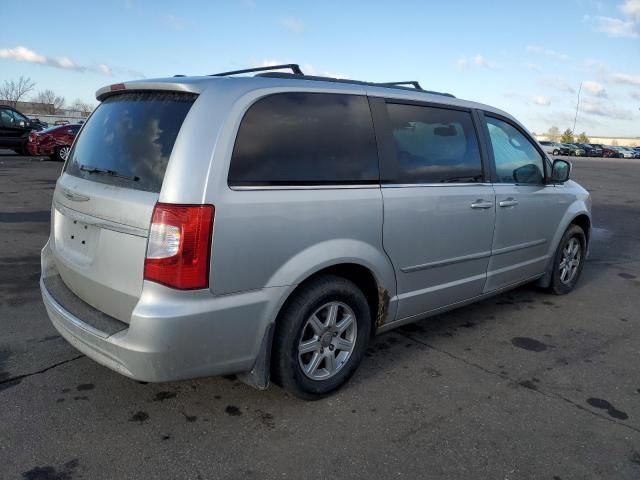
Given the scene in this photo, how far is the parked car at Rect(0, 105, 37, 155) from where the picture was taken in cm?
1967

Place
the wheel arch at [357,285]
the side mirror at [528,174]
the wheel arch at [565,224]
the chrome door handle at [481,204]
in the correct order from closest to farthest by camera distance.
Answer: the wheel arch at [357,285] → the chrome door handle at [481,204] → the side mirror at [528,174] → the wheel arch at [565,224]

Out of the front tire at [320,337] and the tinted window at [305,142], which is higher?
the tinted window at [305,142]

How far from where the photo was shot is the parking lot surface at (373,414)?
8.36ft

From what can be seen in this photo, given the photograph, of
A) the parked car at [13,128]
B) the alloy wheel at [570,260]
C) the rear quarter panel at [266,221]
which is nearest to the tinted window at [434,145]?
the rear quarter panel at [266,221]

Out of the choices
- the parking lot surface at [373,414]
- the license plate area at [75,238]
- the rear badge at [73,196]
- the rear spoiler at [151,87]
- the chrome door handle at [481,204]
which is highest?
the rear spoiler at [151,87]

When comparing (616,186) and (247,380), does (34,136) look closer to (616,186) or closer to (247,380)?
(247,380)

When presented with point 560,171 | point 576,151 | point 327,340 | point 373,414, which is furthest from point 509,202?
point 576,151

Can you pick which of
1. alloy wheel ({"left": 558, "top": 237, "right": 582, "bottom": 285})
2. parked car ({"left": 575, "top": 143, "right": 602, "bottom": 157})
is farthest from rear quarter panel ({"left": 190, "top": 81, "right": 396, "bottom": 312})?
parked car ({"left": 575, "top": 143, "right": 602, "bottom": 157})

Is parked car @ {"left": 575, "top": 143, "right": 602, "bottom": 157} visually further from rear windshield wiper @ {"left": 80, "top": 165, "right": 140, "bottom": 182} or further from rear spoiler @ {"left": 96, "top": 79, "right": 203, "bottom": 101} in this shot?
rear windshield wiper @ {"left": 80, "top": 165, "right": 140, "bottom": 182}

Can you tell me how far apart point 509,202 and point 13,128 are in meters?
20.9

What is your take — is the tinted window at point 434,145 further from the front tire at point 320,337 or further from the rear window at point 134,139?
the rear window at point 134,139

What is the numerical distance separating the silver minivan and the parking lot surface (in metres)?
0.32

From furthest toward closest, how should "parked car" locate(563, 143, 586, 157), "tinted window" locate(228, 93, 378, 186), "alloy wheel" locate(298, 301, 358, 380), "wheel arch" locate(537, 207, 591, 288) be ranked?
"parked car" locate(563, 143, 586, 157), "wheel arch" locate(537, 207, 591, 288), "alloy wheel" locate(298, 301, 358, 380), "tinted window" locate(228, 93, 378, 186)

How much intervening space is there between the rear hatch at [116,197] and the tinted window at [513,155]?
2593 millimetres
